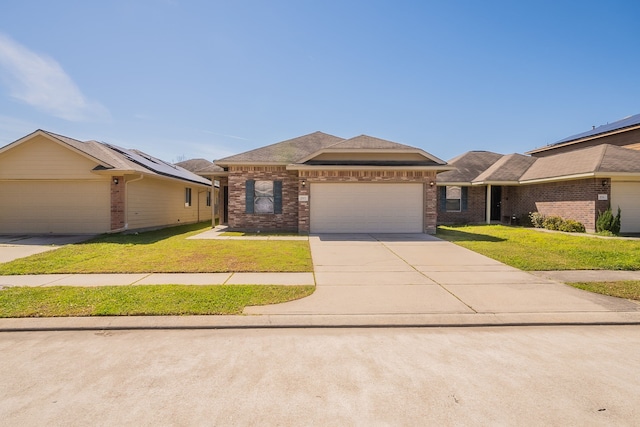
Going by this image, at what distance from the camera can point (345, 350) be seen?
12.6 feet

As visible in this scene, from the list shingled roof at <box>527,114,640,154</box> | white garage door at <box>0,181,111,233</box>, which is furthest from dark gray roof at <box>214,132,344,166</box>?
shingled roof at <box>527,114,640,154</box>

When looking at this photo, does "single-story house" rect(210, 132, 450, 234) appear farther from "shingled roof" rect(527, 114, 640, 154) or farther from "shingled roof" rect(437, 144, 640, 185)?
"shingled roof" rect(527, 114, 640, 154)

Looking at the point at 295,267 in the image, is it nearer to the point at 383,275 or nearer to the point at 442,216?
the point at 383,275

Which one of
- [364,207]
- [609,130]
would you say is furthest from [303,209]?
[609,130]

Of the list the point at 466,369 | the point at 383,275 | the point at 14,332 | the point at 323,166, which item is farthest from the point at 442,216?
the point at 14,332

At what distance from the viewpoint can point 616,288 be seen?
20.2ft

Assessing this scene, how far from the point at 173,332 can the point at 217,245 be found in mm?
7099

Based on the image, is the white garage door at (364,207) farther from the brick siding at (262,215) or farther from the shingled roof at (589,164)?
the shingled roof at (589,164)

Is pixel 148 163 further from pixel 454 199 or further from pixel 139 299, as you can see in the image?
pixel 454 199

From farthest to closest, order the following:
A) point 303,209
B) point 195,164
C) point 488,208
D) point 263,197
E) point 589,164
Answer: point 195,164
point 488,208
point 263,197
point 589,164
point 303,209

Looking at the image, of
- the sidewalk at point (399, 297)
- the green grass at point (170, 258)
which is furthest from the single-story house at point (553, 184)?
the green grass at point (170, 258)

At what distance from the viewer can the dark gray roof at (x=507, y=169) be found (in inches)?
758

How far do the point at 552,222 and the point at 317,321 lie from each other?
1745 cm

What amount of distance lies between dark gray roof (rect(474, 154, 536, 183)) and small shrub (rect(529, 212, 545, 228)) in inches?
91.2
